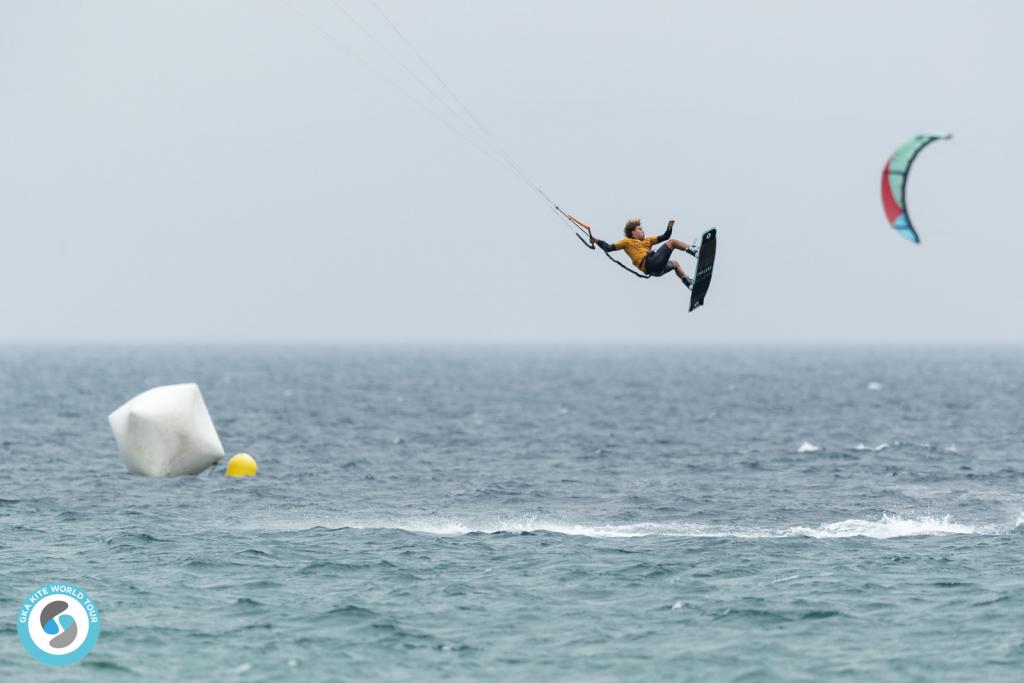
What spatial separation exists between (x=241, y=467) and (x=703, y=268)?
23.6 m

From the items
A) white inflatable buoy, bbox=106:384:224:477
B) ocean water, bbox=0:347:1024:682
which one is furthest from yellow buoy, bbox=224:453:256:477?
white inflatable buoy, bbox=106:384:224:477

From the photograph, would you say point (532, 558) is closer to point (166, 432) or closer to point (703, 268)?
point (703, 268)

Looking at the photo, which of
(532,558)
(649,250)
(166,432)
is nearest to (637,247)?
(649,250)

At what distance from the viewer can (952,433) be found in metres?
66.2

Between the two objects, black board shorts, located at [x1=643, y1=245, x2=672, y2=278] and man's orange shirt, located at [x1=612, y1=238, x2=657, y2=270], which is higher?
man's orange shirt, located at [x1=612, y1=238, x2=657, y2=270]

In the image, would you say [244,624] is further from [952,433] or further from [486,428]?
[952,433]

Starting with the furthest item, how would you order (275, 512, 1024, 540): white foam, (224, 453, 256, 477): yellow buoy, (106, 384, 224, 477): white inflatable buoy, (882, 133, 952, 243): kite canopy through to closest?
(224, 453, 256, 477): yellow buoy < (106, 384, 224, 477): white inflatable buoy < (275, 512, 1024, 540): white foam < (882, 133, 952, 243): kite canopy

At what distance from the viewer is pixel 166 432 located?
40.0 m

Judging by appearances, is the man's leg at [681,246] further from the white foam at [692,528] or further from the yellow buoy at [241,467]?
the yellow buoy at [241,467]

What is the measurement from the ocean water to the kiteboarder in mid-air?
21.4ft

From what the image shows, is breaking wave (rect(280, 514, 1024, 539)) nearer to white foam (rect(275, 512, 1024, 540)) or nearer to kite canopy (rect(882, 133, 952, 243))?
white foam (rect(275, 512, 1024, 540))

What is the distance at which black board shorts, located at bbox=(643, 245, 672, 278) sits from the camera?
24.4 m

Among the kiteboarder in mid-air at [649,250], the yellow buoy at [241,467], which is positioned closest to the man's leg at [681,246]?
the kiteboarder in mid-air at [649,250]

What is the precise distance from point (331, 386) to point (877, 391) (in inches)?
2076
